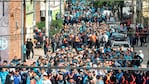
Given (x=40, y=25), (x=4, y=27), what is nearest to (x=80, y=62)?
(x=4, y=27)

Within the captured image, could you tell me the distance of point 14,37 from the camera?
929 inches

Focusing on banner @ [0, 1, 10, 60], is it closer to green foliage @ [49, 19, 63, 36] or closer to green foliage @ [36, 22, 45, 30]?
green foliage @ [49, 19, 63, 36]

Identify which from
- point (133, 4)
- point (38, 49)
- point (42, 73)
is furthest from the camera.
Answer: point (133, 4)

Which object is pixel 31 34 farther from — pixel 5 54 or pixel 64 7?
pixel 64 7

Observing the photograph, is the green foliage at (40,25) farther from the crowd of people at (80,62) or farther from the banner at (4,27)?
the banner at (4,27)

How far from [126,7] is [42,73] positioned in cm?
2605

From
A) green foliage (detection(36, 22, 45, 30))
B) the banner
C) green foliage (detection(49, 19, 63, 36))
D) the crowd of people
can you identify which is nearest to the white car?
the crowd of people

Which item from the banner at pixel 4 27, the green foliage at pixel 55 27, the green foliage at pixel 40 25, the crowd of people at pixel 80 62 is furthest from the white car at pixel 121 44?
the green foliage at pixel 40 25

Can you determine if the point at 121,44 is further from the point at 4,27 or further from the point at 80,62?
the point at 80,62

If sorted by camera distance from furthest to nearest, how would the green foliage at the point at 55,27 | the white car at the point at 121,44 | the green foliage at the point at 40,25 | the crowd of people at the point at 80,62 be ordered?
the green foliage at the point at 40,25 → the green foliage at the point at 55,27 → the white car at the point at 121,44 → the crowd of people at the point at 80,62

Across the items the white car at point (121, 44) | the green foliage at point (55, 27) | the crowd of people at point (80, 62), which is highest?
the green foliage at point (55, 27)

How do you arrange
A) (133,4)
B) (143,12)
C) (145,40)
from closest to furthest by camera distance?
(145,40) → (143,12) → (133,4)

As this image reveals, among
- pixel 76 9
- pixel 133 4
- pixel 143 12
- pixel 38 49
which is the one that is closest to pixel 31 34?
pixel 38 49

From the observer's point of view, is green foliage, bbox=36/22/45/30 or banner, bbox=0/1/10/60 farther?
green foliage, bbox=36/22/45/30
